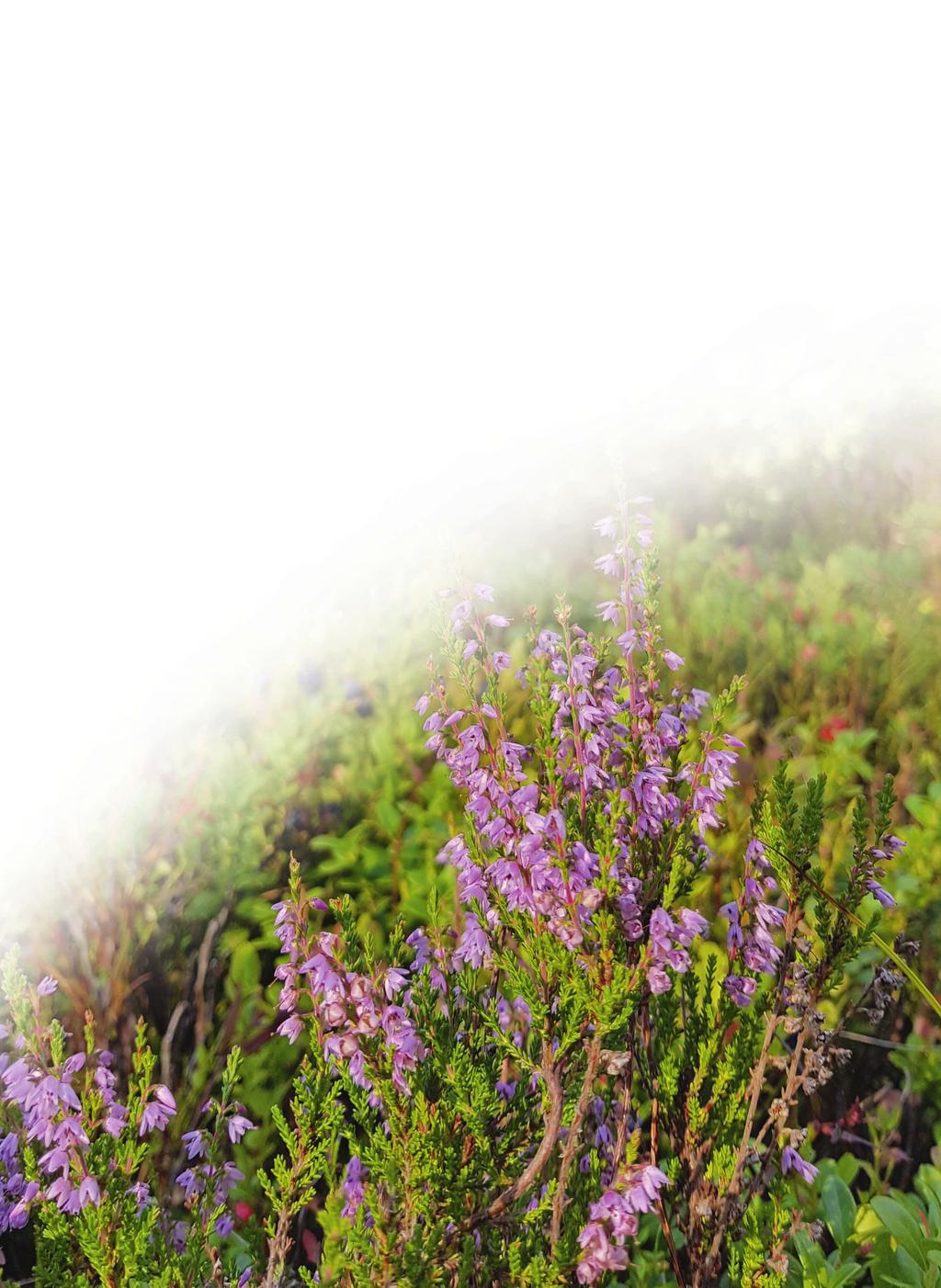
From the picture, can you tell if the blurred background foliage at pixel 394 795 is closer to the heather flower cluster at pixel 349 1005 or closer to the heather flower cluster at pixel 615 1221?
the heather flower cluster at pixel 349 1005

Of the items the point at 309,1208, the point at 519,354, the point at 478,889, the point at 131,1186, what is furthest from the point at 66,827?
the point at 519,354

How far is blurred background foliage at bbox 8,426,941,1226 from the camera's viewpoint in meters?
3.00

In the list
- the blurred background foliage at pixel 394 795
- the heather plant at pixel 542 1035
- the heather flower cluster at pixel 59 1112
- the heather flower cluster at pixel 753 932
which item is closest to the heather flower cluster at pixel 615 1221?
the heather plant at pixel 542 1035

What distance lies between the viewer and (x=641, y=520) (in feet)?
5.98

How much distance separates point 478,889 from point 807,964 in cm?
58

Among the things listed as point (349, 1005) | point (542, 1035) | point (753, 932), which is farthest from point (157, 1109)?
point (753, 932)

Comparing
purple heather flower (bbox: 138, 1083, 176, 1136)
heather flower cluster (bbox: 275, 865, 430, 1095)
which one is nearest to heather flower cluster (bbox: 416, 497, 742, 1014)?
heather flower cluster (bbox: 275, 865, 430, 1095)

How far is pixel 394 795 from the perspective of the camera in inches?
147

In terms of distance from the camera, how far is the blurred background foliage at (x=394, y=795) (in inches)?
118

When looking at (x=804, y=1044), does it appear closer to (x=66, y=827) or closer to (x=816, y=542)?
(x=66, y=827)

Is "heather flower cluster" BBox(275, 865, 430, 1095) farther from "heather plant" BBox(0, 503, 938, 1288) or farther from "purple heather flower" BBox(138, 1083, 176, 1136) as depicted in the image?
"purple heather flower" BBox(138, 1083, 176, 1136)

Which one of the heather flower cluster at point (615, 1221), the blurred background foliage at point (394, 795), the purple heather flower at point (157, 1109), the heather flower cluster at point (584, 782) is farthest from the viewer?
the blurred background foliage at point (394, 795)

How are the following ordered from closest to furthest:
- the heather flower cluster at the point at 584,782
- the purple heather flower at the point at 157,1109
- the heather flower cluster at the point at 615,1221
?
the heather flower cluster at the point at 615,1221 → the heather flower cluster at the point at 584,782 → the purple heather flower at the point at 157,1109

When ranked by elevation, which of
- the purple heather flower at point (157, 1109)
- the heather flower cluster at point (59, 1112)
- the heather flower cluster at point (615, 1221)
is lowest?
the heather flower cluster at point (615, 1221)
